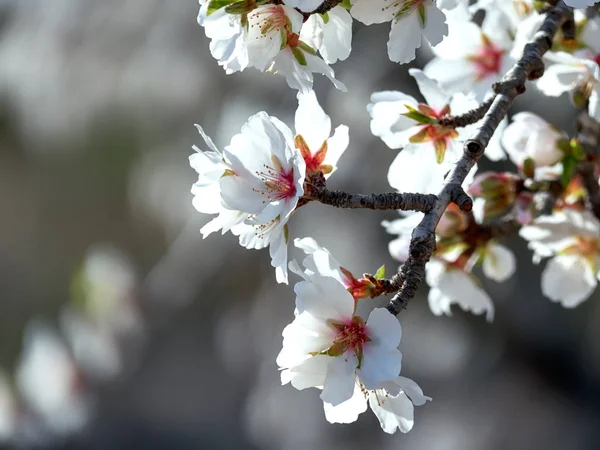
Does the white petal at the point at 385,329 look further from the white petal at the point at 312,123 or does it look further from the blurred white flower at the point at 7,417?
the blurred white flower at the point at 7,417

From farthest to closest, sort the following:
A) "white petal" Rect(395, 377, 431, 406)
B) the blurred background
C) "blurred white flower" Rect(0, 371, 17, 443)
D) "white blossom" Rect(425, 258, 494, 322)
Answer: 1. "blurred white flower" Rect(0, 371, 17, 443)
2. the blurred background
3. "white blossom" Rect(425, 258, 494, 322)
4. "white petal" Rect(395, 377, 431, 406)

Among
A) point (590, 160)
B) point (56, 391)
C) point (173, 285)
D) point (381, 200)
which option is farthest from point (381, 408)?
point (56, 391)

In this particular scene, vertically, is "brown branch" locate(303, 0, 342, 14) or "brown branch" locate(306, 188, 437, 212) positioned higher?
"brown branch" locate(303, 0, 342, 14)

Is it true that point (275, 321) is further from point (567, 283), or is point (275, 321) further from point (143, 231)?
point (567, 283)

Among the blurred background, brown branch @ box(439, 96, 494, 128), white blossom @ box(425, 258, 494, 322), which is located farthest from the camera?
the blurred background

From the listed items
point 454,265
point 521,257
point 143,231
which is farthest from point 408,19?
point 143,231

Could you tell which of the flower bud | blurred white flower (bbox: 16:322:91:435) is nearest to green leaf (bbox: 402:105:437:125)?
the flower bud

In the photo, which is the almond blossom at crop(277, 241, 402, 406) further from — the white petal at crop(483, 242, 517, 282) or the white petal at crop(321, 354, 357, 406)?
the white petal at crop(483, 242, 517, 282)
